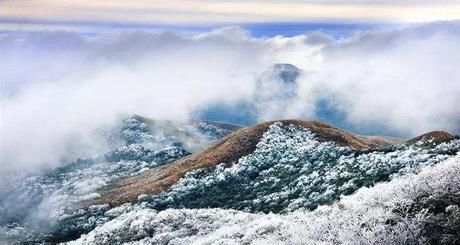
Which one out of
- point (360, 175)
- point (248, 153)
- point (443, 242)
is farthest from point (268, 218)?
point (248, 153)

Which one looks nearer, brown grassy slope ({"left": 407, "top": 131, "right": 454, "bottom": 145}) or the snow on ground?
the snow on ground

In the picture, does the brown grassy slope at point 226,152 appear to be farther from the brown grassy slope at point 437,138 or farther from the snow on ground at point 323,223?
the snow on ground at point 323,223

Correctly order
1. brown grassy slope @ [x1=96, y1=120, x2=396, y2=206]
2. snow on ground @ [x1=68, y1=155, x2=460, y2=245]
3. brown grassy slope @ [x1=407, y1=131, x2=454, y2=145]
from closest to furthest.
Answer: snow on ground @ [x1=68, y1=155, x2=460, y2=245], brown grassy slope @ [x1=407, y1=131, x2=454, y2=145], brown grassy slope @ [x1=96, y1=120, x2=396, y2=206]

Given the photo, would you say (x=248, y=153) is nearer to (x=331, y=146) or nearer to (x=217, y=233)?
(x=331, y=146)

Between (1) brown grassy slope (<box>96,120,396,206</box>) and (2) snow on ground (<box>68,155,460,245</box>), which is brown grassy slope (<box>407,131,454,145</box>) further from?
(2) snow on ground (<box>68,155,460,245</box>)

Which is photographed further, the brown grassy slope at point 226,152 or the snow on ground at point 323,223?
the brown grassy slope at point 226,152

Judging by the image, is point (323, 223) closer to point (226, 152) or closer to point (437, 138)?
point (437, 138)

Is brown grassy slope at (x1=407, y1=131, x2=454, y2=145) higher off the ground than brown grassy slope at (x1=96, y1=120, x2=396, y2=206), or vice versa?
brown grassy slope at (x1=407, y1=131, x2=454, y2=145)

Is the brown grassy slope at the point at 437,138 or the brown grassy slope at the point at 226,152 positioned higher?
the brown grassy slope at the point at 437,138

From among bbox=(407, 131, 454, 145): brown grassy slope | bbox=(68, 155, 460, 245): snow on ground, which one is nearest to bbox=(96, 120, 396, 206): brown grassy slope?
bbox=(407, 131, 454, 145): brown grassy slope

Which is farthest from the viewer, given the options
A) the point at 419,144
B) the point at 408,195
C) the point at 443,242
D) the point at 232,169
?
the point at 232,169

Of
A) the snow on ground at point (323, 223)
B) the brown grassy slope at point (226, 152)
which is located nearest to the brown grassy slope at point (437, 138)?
the brown grassy slope at point (226, 152)
